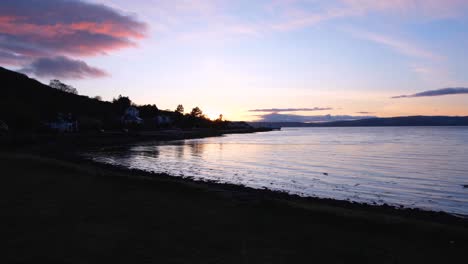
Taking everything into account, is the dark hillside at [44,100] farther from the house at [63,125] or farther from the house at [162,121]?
the house at [162,121]

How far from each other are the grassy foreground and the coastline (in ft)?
0.09

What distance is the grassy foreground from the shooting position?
875cm

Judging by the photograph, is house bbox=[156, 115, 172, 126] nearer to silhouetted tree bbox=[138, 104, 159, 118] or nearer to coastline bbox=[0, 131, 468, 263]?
silhouetted tree bbox=[138, 104, 159, 118]

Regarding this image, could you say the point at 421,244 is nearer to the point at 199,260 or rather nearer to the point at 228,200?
the point at 199,260

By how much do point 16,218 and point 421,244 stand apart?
1297cm

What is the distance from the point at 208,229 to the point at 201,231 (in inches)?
13.6

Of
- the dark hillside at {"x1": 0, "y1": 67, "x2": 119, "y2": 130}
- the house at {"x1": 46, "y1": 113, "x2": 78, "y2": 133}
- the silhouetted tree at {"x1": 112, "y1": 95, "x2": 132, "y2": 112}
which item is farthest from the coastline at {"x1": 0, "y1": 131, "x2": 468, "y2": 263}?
the silhouetted tree at {"x1": 112, "y1": 95, "x2": 132, "y2": 112}

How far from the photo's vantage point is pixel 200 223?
467 inches

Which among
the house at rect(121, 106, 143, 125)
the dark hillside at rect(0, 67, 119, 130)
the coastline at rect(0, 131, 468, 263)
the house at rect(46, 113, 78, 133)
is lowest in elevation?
the coastline at rect(0, 131, 468, 263)

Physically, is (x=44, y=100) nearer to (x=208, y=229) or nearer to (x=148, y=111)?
(x=148, y=111)

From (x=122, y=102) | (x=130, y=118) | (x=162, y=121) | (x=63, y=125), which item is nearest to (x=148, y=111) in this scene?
(x=122, y=102)

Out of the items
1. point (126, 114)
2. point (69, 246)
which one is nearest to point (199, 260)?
point (69, 246)

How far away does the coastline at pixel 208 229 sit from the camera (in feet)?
29.2

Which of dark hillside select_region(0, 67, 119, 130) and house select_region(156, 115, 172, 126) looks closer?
dark hillside select_region(0, 67, 119, 130)
